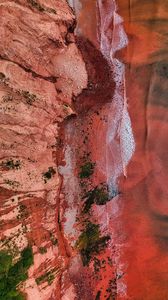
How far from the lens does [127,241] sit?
16.4 meters

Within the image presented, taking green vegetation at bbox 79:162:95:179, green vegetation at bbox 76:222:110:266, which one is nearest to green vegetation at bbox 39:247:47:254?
green vegetation at bbox 76:222:110:266

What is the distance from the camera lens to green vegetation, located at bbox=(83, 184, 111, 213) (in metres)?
16.2

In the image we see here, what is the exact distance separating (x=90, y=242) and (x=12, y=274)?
3335 mm

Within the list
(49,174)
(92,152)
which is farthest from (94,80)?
(49,174)

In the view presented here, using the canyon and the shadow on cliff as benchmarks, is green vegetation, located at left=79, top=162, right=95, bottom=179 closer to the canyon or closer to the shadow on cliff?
the canyon

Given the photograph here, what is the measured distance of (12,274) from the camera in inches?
543

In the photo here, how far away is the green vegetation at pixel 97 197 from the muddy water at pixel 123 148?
5.8 inches

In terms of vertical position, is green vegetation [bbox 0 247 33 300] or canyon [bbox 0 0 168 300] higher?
canyon [bbox 0 0 168 300]

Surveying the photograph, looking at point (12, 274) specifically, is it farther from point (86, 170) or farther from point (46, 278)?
point (86, 170)

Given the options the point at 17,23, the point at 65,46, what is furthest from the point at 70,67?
the point at 17,23

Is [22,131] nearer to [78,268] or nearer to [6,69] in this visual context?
[6,69]

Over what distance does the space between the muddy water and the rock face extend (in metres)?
0.62

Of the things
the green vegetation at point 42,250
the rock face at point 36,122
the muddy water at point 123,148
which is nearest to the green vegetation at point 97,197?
the muddy water at point 123,148

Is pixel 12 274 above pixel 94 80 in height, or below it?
below
